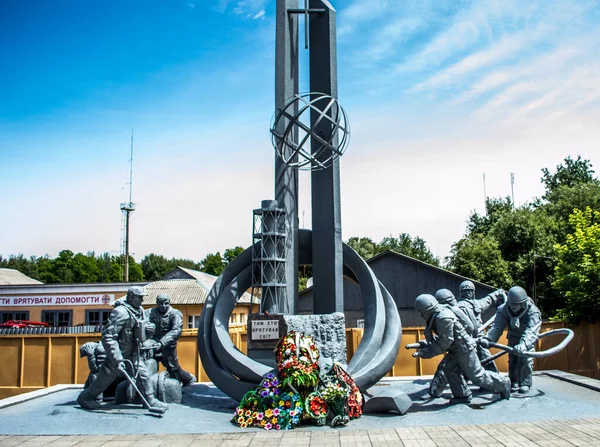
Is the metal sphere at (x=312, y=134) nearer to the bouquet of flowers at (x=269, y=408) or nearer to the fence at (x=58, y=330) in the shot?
the bouquet of flowers at (x=269, y=408)

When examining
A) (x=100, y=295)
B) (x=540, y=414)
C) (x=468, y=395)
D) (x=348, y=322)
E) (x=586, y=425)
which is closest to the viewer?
(x=586, y=425)

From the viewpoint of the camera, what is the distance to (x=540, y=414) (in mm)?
9781

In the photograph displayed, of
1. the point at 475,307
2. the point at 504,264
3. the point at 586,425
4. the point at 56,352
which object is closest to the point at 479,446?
the point at 586,425

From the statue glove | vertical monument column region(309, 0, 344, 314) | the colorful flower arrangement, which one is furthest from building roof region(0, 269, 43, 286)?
the statue glove

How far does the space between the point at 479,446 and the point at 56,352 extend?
1294cm

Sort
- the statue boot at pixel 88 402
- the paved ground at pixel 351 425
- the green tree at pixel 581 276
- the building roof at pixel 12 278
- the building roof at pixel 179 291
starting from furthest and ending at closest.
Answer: the building roof at pixel 12 278
the building roof at pixel 179 291
the green tree at pixel 581 276
the statue boot at pixel 88 402
the paved ground at pixel 351 425

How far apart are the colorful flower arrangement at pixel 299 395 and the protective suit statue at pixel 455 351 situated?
5.53ft

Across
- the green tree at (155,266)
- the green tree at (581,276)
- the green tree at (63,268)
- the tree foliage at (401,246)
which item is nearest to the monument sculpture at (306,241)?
the green tree at (581,276)

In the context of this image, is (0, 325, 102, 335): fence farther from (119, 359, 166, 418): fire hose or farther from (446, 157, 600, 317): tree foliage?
(446, 157, 600, 317): tree foliage

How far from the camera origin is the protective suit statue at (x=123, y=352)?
419 inches

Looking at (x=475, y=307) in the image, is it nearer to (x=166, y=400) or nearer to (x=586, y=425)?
(x=586, y=425)

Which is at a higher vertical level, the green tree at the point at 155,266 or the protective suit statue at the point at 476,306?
A: the green tree at the point at 155,266

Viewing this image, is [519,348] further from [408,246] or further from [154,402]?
[408,246]

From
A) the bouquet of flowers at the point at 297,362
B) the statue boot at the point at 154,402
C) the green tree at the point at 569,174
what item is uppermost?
the green tree at the point at 569,174
